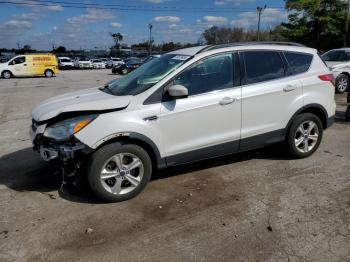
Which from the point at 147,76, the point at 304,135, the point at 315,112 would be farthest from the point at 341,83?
the point at 147,76

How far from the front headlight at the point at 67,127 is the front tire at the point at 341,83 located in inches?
423

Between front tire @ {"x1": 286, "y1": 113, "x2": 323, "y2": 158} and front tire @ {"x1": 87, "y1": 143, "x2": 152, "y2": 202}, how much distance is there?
2.29m

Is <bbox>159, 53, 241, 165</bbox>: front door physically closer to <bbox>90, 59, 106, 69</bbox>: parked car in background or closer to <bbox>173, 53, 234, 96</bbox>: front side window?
<bbox>173, 53, 234, 96</bbox>: front side window

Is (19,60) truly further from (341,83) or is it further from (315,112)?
(315,112)

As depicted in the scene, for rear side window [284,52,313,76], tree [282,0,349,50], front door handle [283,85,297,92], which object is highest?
tree [282,0,349,50]

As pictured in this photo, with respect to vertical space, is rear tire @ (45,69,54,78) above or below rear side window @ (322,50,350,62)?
below

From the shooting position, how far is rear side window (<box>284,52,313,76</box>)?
5.11 m

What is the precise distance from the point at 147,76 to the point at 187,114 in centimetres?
83

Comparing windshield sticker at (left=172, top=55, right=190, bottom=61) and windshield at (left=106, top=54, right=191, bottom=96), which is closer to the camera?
windshield at (left=106, top=54, right=191, bottom=96)

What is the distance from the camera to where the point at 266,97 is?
482 centimetres

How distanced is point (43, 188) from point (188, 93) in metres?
2.26

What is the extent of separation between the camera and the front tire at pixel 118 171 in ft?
12.8

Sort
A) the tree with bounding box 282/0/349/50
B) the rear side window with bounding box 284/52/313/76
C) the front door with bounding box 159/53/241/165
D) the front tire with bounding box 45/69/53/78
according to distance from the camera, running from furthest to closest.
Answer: the tree with bounding box 282/0/349/50, the front tire with bounding box 45/69/53/78, the rear side window with bounding box 284/52/313/76, the front door with bounding box 159/53/241/165

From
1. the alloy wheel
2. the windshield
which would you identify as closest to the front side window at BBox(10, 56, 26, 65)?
the windshield
